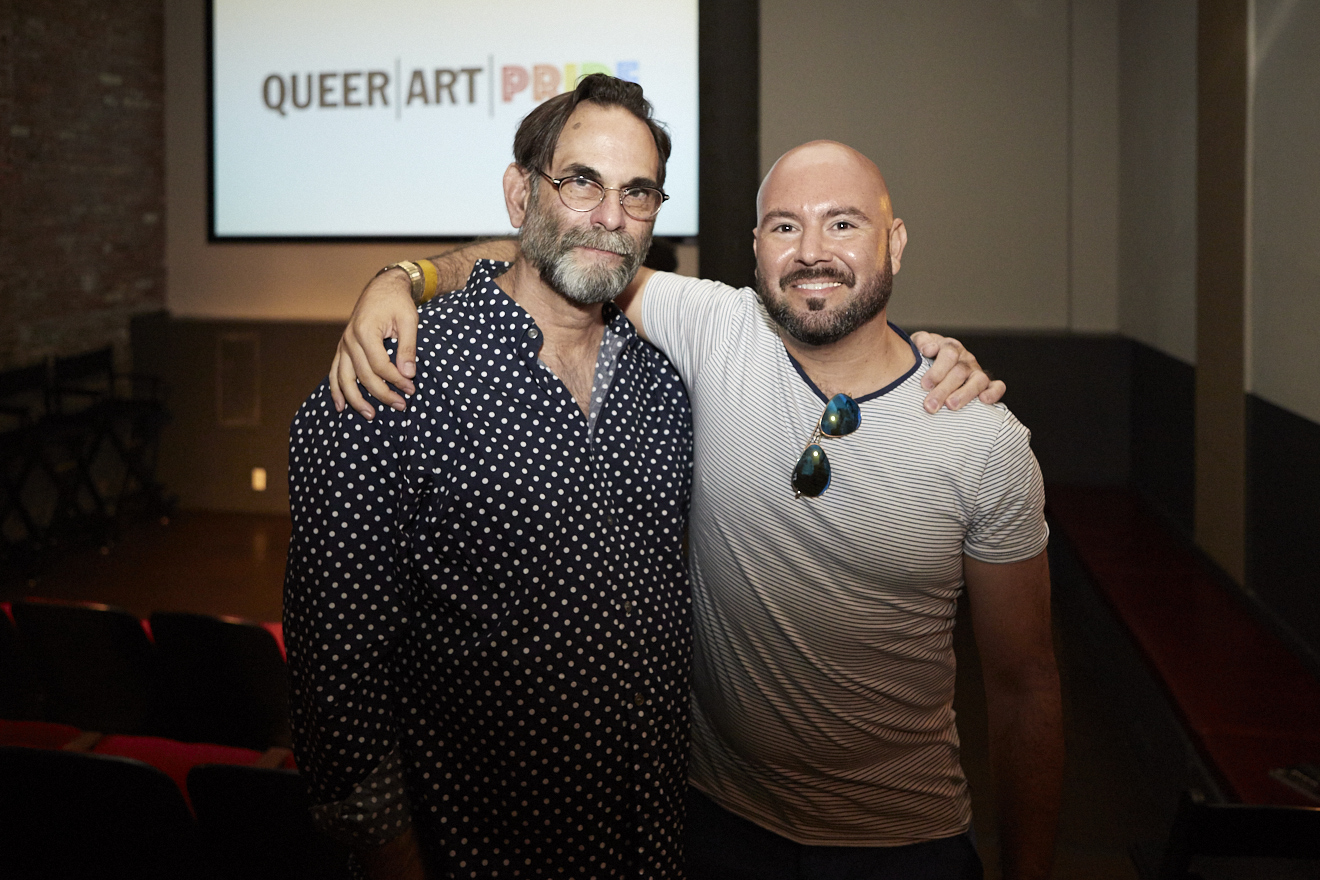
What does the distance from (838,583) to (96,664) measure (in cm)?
232

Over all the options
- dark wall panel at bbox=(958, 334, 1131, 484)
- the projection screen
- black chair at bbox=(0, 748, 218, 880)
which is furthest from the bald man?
the projection screen

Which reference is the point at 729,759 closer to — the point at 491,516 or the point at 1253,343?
the point at 491,516

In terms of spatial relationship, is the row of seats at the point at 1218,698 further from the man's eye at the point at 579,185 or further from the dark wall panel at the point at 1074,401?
the man's eye at the point at 579,185

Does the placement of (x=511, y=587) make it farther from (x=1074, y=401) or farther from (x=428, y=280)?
(x=1074, y=401)

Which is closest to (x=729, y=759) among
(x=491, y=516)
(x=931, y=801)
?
(x=931, y=801)

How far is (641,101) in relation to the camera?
59.6 inches

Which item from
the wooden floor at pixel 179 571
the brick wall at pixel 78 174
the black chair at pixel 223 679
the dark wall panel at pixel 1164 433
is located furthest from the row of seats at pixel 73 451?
the dark wall panel at pixel 1164 433

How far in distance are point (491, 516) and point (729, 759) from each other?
575mm

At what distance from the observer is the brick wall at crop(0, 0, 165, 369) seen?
18.8 ft

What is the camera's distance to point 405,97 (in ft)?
20.8

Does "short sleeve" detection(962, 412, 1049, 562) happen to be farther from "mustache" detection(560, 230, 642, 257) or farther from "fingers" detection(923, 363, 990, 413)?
"mustache" detection(560, 230, 642, 257)

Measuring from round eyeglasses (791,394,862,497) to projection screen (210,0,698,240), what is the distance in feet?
15.7

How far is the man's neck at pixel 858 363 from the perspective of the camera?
149 cm

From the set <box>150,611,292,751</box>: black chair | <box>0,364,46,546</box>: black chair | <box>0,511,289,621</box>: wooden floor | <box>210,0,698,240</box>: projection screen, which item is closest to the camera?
<box>150,611,292,751</box>: black chair
